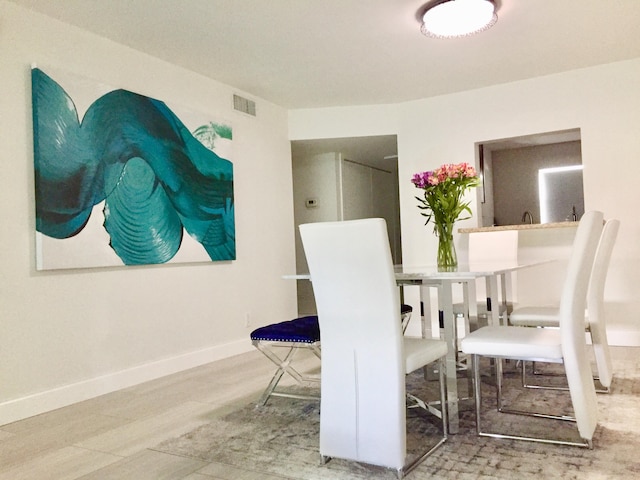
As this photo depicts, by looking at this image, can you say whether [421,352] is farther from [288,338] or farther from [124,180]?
[124,180]

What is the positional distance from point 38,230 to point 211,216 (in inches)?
58.6

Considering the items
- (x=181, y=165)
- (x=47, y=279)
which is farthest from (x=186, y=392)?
(x=181, y=165)

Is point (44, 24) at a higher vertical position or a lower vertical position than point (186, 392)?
higher

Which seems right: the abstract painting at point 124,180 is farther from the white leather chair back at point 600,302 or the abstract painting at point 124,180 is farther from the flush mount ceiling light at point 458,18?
the white leather chair back at point 600,302

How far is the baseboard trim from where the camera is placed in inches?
109

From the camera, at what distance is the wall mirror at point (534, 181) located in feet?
21.4

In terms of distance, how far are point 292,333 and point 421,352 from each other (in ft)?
2.65

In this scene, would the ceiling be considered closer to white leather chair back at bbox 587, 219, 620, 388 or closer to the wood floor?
white leather chair back at bbox 587, 219, 620, 388

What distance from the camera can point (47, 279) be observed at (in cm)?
299

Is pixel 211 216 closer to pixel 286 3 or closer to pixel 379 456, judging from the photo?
pixel 286 3

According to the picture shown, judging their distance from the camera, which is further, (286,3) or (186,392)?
(186,392)

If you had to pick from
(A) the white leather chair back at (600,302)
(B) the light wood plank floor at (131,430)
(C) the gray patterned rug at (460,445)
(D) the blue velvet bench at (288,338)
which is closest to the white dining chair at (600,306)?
(A) the white leather chair back at (600,302)

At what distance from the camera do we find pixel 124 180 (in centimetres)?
345

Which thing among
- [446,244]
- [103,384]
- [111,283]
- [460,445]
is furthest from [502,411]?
[111,283]
